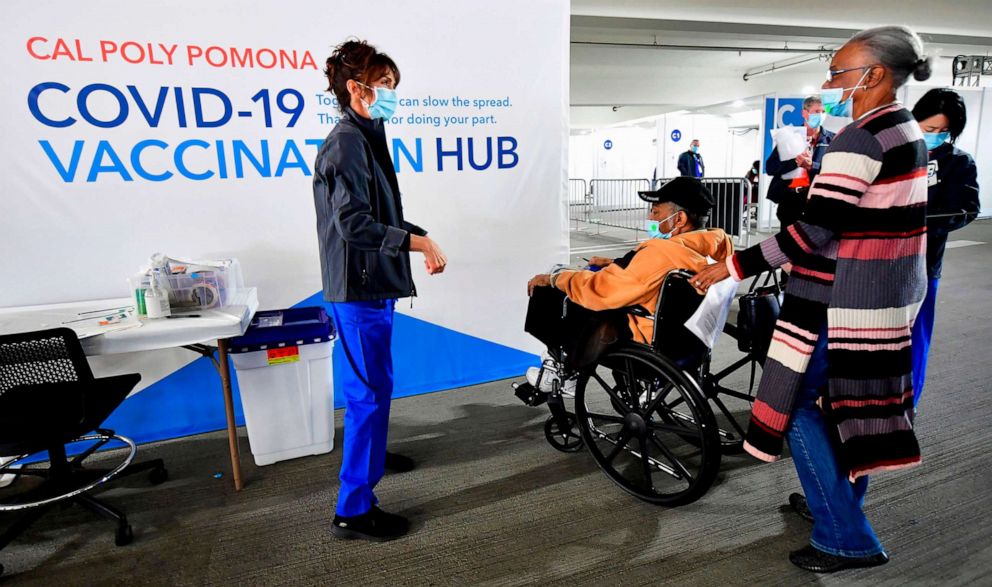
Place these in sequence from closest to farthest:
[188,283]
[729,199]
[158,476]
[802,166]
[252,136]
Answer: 1. [188,283]
2. [158,476]
3. [252,136]
4. [802,166]
5. [729,199]

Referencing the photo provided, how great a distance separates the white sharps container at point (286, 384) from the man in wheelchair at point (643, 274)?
3.44ft

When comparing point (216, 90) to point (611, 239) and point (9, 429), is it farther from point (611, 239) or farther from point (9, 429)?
point (611, 239)

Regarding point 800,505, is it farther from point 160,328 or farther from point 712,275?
point 160,328

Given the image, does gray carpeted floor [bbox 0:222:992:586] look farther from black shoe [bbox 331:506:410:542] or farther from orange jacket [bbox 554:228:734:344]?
orange jacket [bbox 554:228:734:344]

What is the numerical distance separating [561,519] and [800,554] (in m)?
0.74

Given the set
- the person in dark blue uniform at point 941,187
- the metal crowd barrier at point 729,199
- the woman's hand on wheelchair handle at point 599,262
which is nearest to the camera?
the person in dark blue uniform at point 941,187

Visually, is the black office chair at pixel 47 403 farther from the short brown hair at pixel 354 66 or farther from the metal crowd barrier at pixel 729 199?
the metal crowd barrier at pixel 729 199

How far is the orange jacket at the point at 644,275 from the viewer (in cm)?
189

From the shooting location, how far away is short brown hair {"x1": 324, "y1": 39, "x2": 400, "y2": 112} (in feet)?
5.73

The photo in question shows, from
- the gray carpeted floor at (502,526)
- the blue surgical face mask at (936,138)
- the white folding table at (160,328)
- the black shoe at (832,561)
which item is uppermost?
the blue surgical face mask at (936,138)

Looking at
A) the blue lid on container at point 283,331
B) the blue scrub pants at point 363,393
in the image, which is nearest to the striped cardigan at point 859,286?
the blue scrub pants at point 363,393

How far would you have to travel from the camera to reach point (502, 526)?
1959mm

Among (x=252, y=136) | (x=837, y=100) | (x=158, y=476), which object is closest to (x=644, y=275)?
(x=837, y=100)

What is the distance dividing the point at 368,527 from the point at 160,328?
100cm
